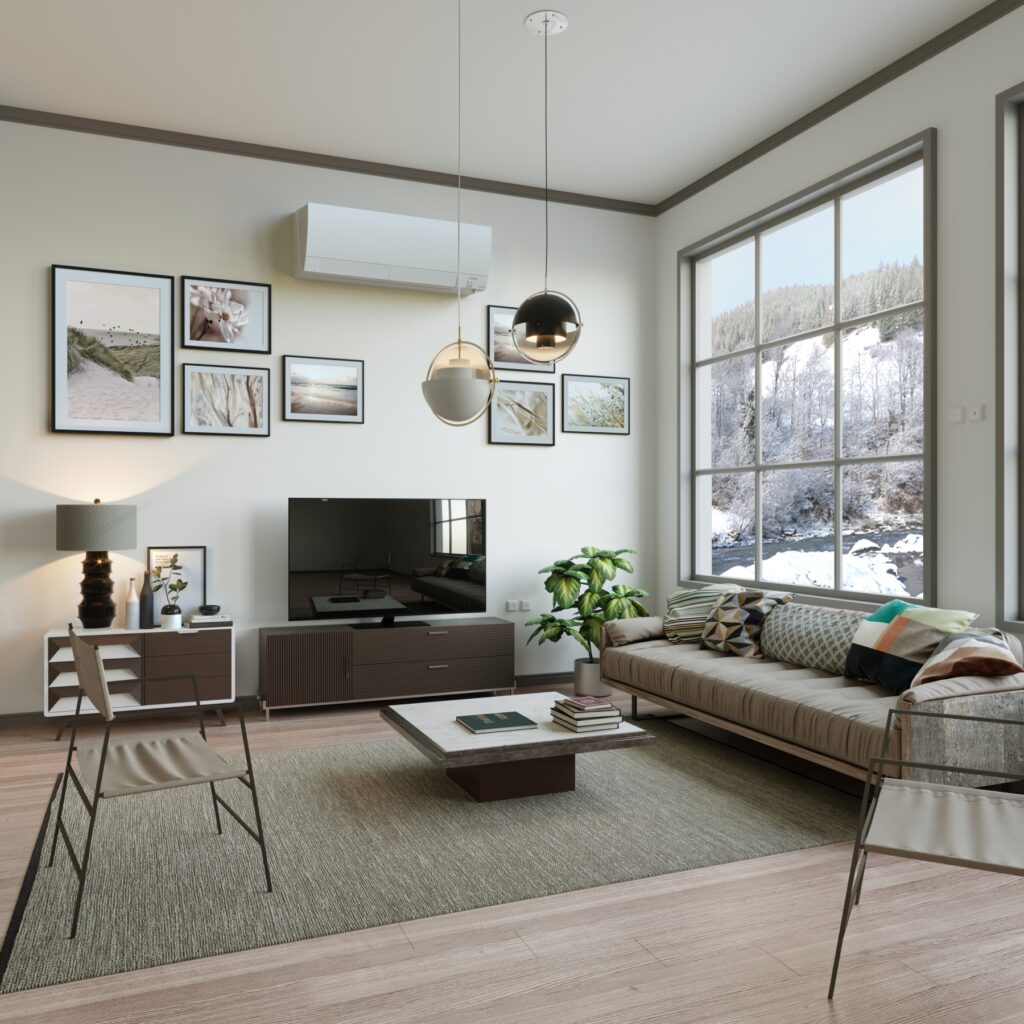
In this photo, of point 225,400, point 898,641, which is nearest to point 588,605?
point 898,641

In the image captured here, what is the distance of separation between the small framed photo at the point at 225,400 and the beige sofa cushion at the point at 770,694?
259 centimetres

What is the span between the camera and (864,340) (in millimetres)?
4922

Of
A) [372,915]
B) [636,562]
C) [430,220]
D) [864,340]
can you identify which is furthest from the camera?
[636,562]

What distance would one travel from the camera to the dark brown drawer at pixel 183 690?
16.1 ft

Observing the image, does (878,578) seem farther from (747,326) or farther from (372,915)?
(372,915)

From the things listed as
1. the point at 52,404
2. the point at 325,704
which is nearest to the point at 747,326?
the point at 325,704

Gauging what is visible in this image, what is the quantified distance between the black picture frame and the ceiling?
51.2 inches

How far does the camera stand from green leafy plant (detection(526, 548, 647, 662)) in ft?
19.1

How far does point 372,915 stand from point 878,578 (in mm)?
3342

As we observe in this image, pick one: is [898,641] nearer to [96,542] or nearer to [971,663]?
[971,663]

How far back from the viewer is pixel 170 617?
5.05 m

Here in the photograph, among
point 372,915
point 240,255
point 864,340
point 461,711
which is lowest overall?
point 372,915

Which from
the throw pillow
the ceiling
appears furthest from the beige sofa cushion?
the ceiling

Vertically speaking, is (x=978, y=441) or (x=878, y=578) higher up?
(x=978, y=441)
